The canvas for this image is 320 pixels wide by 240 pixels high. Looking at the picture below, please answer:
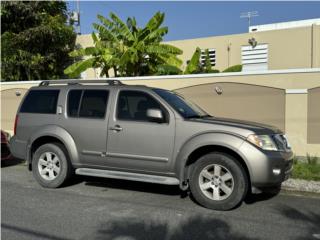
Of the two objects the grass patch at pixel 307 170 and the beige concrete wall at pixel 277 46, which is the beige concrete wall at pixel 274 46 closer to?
the beige concrete wall at pixel 277 46

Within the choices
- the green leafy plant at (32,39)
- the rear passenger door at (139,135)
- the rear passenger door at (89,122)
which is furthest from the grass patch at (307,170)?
the green leafy plant at (32,39)

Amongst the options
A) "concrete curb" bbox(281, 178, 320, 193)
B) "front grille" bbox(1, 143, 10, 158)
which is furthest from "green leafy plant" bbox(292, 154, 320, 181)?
"front grille" bbox(1, 143, 10, 158)

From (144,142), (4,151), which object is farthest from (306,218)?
(4,151)

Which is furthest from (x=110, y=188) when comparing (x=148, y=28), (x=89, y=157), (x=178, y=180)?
(x=148, y=28)

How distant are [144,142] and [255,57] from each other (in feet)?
46.6

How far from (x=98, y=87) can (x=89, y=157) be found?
1268 mm

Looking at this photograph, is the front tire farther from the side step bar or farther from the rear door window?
the rear door window

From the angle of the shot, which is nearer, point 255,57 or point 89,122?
point 89,122

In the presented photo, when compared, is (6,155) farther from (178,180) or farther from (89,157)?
(178,180)

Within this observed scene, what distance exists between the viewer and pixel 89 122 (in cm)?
784

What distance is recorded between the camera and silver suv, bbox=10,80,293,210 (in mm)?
6582

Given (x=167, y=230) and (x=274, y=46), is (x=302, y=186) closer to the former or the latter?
(x=167, y=230)

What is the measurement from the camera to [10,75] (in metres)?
21.4

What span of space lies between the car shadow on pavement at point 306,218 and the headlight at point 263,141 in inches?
36.7
